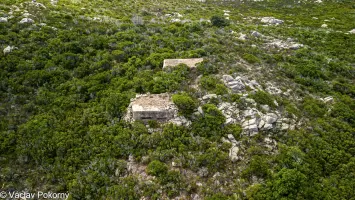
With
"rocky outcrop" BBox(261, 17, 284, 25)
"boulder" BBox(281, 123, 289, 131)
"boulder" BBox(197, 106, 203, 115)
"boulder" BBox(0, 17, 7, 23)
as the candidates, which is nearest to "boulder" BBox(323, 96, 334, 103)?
"boulder" BBox(281, 123, 289, 131)

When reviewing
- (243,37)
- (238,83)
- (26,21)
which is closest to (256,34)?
(243,37)

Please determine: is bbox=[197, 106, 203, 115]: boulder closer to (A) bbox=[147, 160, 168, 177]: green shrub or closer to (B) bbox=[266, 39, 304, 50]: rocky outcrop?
(A) bbox=[147, 160, 168, 177]: green shrub

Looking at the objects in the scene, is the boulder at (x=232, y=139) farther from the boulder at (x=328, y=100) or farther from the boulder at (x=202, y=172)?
the boulder at (x=328, y=100)

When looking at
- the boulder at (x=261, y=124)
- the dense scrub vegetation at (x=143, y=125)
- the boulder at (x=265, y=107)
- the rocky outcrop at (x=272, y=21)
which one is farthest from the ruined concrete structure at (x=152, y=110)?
the rocky outcrop at (x=272, y=21)

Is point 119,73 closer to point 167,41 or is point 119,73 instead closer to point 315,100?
point 167,41

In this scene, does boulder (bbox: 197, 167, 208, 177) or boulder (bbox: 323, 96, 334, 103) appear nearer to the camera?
boulder (bbox: 197, 167, 208, 177)

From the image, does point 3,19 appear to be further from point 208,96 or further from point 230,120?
point 230,120

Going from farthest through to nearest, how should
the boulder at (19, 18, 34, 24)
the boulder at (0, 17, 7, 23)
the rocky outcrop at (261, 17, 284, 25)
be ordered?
1. the rocky outcrop at (261, 17, 284, 25)
2. the boulder at (19, 18, 34, 24)
3. the boulder at (0, 17, 7, 23)
